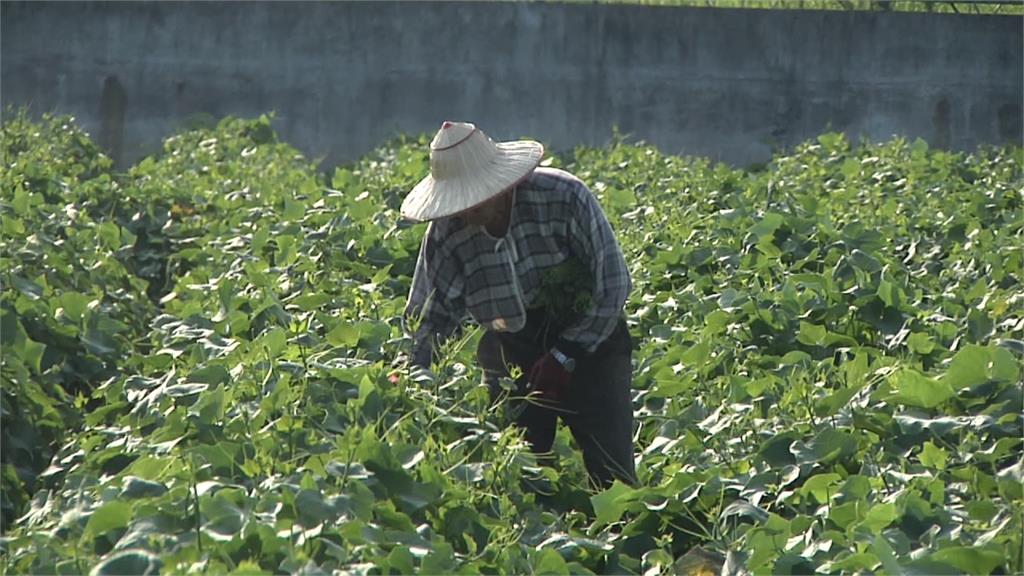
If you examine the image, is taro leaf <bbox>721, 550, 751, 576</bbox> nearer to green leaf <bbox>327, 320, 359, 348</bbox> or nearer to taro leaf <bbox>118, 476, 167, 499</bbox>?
taro leaf <bbox>118, 476, 167, 499</bbox>

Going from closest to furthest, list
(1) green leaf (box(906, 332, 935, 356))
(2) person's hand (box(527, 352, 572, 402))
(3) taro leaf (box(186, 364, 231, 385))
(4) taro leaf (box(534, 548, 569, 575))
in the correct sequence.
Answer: (4) taro leaf (box(534, 548, 569, 575)) < (3) taro leaf (box(186, 364, 231, 385)) < (2) person's hand (box(527, 352, 572, 402)) < (1) green leaf (box(906, 332, 935, 356))

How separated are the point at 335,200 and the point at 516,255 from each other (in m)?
4.07

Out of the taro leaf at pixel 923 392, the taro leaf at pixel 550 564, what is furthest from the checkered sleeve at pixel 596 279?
the taro leaf at pixel 550 564

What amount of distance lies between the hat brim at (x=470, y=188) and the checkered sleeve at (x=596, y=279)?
0.75 feet

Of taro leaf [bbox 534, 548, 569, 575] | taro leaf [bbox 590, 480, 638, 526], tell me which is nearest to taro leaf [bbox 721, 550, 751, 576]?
taro leaf [bbox 534, 548, 569, 575]

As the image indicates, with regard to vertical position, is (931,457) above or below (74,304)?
above

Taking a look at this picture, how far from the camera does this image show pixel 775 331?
6.56 m

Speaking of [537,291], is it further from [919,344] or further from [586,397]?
[919,344]

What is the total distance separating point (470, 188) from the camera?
526 centimetres

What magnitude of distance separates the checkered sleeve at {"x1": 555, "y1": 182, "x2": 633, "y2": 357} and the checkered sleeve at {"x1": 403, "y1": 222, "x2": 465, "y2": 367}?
1.17 ft

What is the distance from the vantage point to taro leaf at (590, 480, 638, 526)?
4.61 meters

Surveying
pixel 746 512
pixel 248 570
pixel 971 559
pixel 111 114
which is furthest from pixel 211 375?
pixel 111 114

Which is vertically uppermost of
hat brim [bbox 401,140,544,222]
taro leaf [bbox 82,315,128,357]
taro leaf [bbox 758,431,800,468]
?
hat brim [bbox 401,140,544,222]

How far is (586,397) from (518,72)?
10.0 metres
